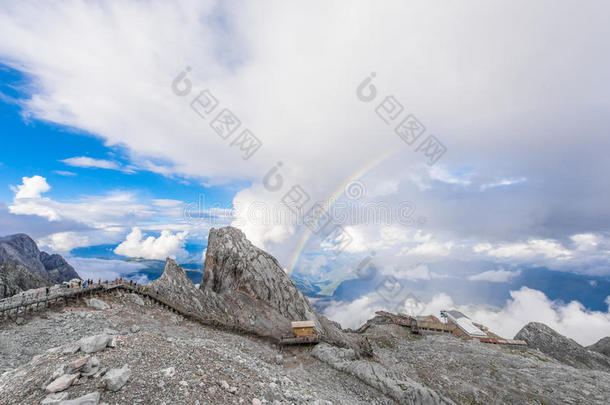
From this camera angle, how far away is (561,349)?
62.8m

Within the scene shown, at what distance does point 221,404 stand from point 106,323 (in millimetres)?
24025

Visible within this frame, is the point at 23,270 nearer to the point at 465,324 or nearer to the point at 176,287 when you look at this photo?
the point at 176,287

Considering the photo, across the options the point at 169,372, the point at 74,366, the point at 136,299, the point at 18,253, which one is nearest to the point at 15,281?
the point at 136,299

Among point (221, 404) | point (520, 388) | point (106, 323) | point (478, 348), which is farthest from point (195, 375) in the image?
point (478, 348)

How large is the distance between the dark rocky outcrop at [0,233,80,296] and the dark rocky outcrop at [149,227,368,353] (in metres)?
52.3

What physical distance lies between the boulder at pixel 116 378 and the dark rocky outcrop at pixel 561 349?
85252 mm

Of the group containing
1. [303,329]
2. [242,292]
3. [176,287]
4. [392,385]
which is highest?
[176,287]

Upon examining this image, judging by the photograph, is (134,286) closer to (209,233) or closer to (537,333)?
(209,233)

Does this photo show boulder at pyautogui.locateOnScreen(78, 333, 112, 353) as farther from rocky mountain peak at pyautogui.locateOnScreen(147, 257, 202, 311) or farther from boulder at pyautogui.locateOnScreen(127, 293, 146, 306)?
rocky mountain peak at pyautogui.locateOnScreen(147, 257, 202, 311)

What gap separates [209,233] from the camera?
58.5 meters

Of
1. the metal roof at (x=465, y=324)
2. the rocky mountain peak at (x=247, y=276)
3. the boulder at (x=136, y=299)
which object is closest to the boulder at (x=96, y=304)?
the boulder at (x=136, y=299)

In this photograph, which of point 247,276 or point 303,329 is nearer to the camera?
point 303,329

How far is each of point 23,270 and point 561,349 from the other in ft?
531

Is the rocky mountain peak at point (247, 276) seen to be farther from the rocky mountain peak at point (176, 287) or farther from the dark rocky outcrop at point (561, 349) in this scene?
the dark rocky outcrop at point (561, 349)
